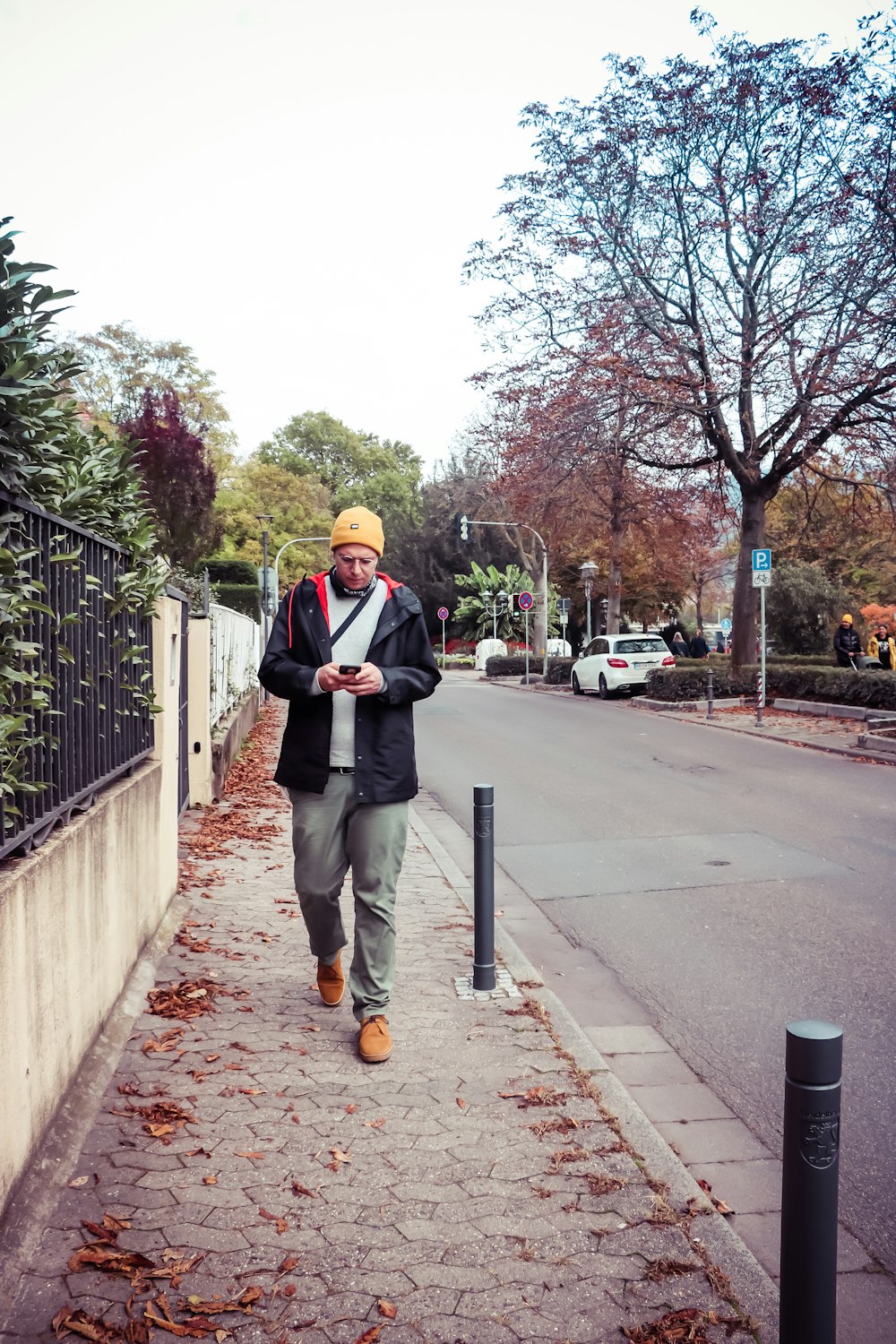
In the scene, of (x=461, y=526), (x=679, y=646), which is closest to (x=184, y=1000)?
(x=679, y=646)

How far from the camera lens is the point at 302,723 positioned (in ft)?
14.1

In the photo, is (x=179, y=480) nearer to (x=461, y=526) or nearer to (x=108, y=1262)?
(x=461, y=526)

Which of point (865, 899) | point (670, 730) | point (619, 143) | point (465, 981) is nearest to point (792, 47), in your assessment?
point (619, 143)

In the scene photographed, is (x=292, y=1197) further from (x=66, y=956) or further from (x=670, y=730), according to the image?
(x=670, y=730)

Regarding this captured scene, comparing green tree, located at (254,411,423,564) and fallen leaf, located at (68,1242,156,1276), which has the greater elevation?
green tree, located at (254,411,423,564)

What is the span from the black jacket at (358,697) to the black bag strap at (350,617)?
0.11 ft

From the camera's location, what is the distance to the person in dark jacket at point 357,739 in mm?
4242

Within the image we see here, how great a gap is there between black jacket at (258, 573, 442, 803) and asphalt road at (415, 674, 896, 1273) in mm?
1726

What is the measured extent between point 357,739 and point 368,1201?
1664mm

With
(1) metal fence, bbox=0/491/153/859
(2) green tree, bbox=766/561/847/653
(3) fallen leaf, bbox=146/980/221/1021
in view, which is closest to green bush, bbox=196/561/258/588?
(2) green tree, bbox=766/561/847/653

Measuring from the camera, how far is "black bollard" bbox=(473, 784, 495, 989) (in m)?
5.07

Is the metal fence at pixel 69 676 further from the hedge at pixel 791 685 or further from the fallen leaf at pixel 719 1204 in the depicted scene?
the hedge at pixel 791 685

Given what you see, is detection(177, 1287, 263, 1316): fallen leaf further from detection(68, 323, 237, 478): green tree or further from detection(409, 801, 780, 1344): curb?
detection(68, 323, 237, 478): green tree

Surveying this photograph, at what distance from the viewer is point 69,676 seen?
394 cm
